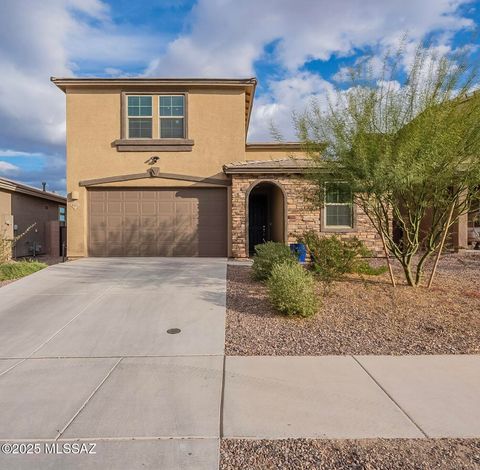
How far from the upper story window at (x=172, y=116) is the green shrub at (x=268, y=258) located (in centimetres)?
677

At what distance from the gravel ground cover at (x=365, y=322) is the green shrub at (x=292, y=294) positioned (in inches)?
6.0

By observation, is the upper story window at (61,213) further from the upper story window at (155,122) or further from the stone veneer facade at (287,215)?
the stone veneer facade at (287,215)

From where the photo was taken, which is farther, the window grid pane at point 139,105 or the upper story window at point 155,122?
the window grid pane at point 139,105

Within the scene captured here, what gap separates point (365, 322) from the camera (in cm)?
589

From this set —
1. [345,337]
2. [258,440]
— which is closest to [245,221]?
[345,337]

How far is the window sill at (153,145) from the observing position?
1316cm

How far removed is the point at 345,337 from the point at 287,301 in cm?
117

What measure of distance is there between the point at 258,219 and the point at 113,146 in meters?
6.79

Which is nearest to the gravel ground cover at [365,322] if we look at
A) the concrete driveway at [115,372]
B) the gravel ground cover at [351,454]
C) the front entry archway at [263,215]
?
the concrete driveway at [115,372]

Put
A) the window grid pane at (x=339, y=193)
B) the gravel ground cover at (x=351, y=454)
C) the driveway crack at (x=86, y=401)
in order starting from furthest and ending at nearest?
the window grid pane at (x=339, y=193) → the driveway crack at (x=86, y=401) → the gravel ground cover at (x=351, y=454)

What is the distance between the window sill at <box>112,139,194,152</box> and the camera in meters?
13.2

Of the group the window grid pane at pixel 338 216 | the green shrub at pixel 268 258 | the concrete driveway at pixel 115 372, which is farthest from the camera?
the window grid pane at pixel 338 216

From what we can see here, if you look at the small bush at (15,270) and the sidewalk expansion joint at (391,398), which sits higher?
the small bush at (15,270)

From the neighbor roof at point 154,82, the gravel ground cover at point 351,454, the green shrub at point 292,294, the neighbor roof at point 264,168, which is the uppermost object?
the neighbor roof at point 154,82
